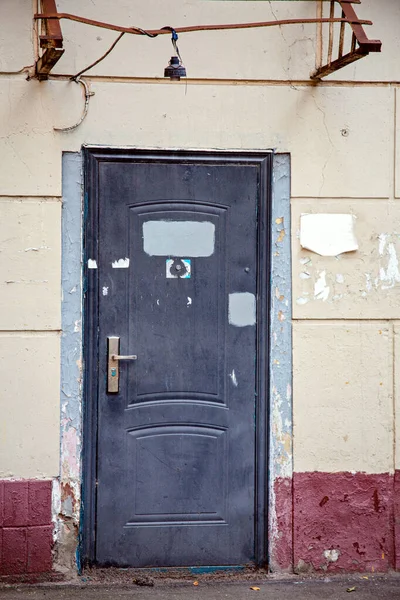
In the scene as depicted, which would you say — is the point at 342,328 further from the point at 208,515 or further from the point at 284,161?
the point at 208,515

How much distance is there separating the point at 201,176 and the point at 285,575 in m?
2.43

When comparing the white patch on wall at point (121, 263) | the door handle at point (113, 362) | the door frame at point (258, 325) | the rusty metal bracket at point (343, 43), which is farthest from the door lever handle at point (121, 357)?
the rusty metal bracket at point (343, 43)

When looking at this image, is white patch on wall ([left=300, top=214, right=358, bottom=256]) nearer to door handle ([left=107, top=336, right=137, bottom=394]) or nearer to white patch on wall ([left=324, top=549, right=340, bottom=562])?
door handle ([left=107, top=336, right=137, bottom=394])

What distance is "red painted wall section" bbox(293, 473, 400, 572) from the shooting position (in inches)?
176

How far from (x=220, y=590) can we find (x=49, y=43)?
3.12m

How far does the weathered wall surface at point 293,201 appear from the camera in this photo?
4.29 metres

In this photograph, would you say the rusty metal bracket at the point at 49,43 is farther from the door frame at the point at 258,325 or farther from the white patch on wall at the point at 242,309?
the white patch on wall at the point at 242,309

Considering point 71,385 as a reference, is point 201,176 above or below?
above

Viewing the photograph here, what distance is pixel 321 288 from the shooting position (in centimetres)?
448

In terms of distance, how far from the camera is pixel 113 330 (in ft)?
14.5

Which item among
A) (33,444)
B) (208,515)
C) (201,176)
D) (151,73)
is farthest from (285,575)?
(151,73)

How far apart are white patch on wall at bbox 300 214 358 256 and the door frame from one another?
22 centimetres

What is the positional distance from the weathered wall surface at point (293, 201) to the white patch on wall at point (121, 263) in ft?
1.11

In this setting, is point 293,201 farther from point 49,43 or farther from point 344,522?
point 344,522
